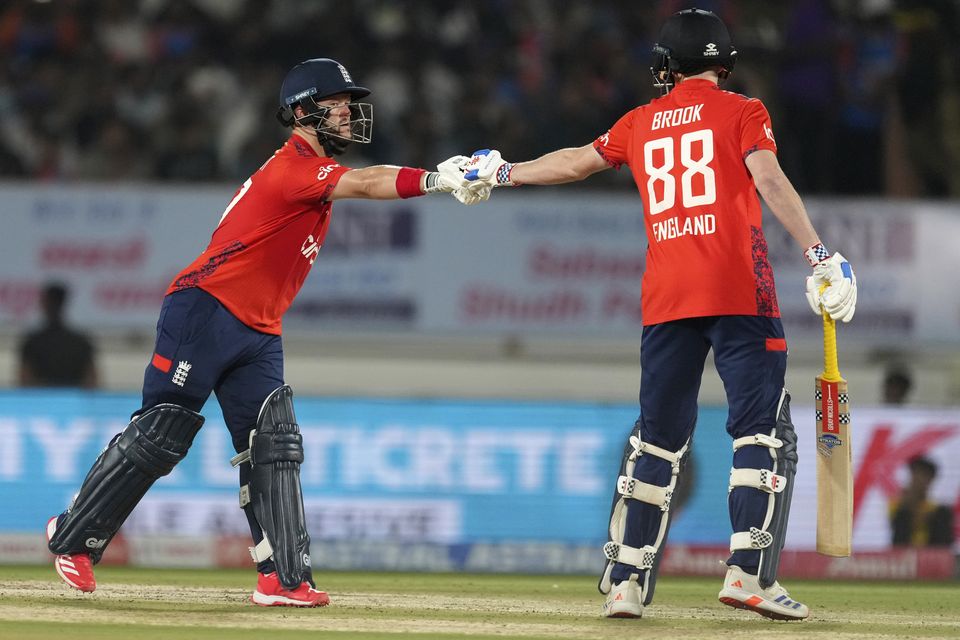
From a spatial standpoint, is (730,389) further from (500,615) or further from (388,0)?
(388,0)

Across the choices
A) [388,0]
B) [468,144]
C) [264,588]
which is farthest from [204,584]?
[388,0]

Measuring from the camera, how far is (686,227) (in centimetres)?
572

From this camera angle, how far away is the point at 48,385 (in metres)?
11.3

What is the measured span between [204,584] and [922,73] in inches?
340

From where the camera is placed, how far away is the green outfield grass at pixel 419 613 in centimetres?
525

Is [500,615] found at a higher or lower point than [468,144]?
lower

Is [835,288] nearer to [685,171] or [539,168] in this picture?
[685,171]

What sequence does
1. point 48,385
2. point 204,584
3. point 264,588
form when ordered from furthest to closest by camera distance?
1. point 48,385
2. point 204,584
3. point 264,588

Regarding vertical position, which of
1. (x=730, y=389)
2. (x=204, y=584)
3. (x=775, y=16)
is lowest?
(x=204, y=584)

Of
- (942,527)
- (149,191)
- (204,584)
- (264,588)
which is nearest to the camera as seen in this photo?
(264,588)

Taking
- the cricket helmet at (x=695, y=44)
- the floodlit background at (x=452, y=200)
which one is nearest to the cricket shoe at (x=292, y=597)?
the cricket helmet at (x=695, y=44)

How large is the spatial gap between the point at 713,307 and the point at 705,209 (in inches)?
14.3

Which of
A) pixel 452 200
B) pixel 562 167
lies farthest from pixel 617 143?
pixel 452 200

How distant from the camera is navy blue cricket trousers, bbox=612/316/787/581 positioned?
5.65 m
